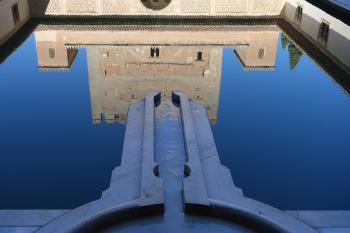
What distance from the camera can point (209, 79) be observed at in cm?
477

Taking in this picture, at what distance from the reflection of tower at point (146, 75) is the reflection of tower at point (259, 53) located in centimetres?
29

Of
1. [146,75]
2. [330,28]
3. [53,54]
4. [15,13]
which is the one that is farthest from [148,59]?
[15,13]

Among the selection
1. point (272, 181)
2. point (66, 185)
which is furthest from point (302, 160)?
point (66, 185)

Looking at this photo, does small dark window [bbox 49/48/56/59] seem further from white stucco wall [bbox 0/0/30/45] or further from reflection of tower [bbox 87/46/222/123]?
white stucco wall [bbox 0/0/30/45]

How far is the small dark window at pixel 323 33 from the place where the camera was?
18.1 feet

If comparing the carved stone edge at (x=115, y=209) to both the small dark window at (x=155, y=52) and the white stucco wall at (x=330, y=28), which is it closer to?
the small dark window at (x=155, y=52)

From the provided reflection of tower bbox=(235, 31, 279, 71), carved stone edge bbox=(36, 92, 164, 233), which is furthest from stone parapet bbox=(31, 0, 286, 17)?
carved stone edge bbox=(36, 92, 164, 233)

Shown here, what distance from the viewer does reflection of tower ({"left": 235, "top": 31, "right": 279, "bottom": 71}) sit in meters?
5.20

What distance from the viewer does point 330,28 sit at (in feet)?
18.0

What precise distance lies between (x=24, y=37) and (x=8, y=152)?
2.98 metres

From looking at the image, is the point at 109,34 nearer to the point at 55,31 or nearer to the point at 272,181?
the point at 55,31

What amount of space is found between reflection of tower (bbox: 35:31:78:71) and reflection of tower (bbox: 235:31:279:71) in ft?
6.76

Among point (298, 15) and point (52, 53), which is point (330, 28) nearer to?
point (298, 15)

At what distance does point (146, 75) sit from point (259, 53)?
55.7 inches
